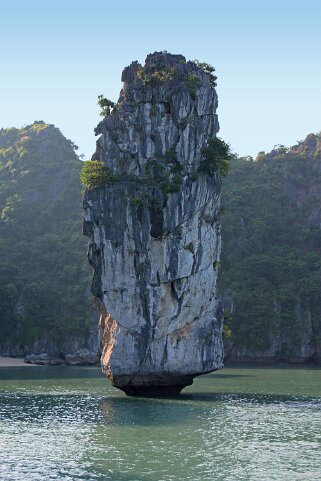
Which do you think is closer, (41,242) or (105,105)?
(105,105)

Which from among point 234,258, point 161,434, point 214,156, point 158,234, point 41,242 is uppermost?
point 41,242

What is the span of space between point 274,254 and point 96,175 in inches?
1832

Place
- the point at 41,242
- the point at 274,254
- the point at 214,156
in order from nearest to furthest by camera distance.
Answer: the point at 214,156
the point at 274,254
the point at 41,242

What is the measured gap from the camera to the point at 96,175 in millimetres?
Answer: 43781

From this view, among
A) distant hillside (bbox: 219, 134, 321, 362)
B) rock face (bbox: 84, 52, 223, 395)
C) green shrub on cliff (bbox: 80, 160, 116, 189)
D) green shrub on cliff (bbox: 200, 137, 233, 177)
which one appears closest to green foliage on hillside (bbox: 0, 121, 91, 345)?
distant hillside (bbox: 219, 134, 321, 362)

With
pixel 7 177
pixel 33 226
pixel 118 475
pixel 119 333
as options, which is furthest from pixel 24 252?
pixel 118 475

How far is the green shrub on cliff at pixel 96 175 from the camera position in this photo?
143ft

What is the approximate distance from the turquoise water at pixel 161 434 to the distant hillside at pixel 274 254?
29530 millimetres

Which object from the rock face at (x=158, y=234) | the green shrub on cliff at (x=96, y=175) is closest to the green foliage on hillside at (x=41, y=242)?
the rock face at (x=158, y=234)

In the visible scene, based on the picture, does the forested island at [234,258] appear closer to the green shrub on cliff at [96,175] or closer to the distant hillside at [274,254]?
the distant hillside at [274,254]

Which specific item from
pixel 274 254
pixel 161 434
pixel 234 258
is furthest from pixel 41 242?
pixel 161 434

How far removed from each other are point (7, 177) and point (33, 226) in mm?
16950

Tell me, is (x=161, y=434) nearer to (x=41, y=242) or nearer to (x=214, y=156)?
(x=214, y=156)

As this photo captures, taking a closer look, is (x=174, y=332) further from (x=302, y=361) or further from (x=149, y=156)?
(x=302, y=361)
